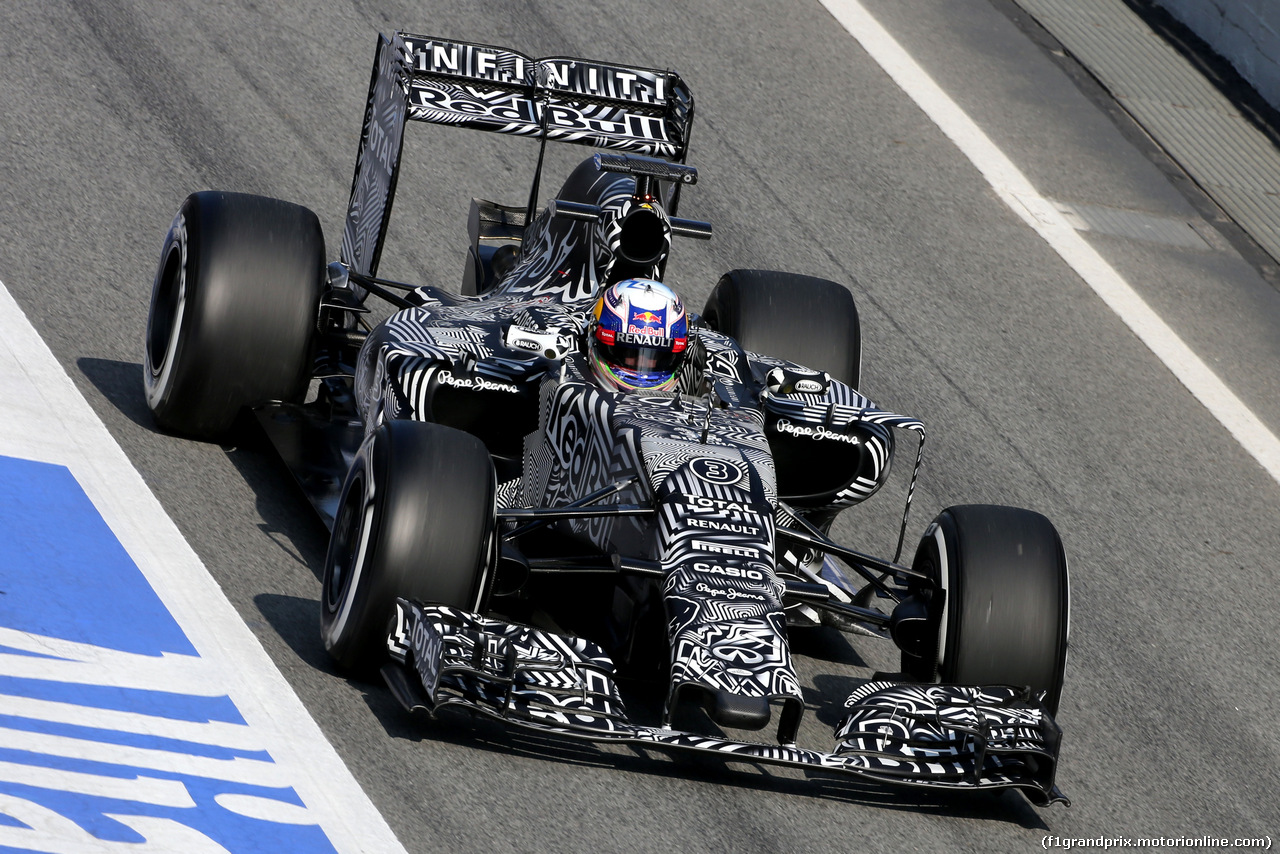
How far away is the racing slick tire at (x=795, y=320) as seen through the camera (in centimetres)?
993

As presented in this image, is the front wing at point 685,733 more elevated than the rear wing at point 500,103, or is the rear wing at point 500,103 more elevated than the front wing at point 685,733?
the rear wing at point 500,103

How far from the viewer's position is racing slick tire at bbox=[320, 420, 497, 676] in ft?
23.5

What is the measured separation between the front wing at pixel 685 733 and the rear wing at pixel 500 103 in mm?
3384

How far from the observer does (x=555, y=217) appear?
948 cm

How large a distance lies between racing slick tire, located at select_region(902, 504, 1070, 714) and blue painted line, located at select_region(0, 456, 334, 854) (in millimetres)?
2748

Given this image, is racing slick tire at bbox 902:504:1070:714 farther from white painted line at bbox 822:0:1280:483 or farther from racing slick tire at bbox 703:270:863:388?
white painted line at bbox 822:0:1280:483

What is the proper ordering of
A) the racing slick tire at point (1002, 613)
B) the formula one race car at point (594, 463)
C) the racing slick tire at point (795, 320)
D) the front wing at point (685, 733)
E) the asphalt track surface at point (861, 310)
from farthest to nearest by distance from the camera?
the racing slick tire at point (795, 320) → the racing slick tire at point (1002, 613) → the asphalt track surface at point (861, 310) → the formula one race car at point (594, 463) → the front wing at point (685, 733)

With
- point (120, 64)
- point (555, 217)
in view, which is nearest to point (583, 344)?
point (555, 217)

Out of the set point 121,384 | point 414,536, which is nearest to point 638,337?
point 414,536

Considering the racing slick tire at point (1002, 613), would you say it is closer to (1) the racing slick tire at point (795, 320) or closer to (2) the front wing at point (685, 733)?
(2) the front wing at point (685, 733)

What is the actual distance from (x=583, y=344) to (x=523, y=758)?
Answer: 7.15ft

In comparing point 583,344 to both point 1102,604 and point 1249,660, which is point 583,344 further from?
point 1249,660

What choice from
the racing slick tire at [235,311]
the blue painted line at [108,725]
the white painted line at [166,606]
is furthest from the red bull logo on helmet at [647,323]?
the blue painted line at [108,725]

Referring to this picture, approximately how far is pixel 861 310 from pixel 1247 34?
610 centimetres
